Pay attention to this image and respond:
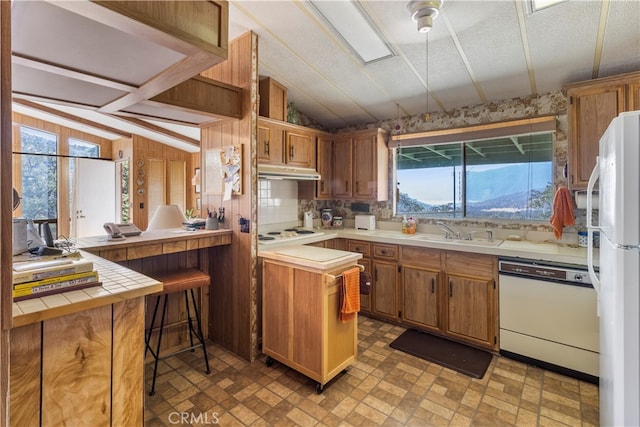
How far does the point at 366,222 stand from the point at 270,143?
159cm

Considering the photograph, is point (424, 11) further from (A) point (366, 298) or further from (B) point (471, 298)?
(A) point (366, 298)

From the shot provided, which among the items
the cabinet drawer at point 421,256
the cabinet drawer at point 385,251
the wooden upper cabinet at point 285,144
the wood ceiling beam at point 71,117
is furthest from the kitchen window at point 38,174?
the cabinet drawer at point 421,256

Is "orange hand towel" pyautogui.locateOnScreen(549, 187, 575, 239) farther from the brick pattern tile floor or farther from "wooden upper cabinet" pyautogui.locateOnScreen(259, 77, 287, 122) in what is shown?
"wooden upper cabinet" pyautogui.locateOnScreen(259, 77, 287, 122)

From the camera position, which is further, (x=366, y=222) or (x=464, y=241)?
(x=366, y=222)

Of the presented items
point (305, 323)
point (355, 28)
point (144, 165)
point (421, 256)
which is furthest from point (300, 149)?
point (144, 165)

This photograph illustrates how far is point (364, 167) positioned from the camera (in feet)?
12.1

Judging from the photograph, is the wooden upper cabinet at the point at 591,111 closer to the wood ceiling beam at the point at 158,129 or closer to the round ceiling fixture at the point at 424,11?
the round ceiling fixture at the point at 424,11

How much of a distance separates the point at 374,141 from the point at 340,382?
2602 mm

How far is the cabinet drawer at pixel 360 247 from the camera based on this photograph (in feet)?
11.0

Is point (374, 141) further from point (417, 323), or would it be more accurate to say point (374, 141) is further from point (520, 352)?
point (520, 352)

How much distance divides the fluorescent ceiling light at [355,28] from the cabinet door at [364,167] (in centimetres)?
116

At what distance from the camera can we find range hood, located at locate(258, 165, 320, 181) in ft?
9.30

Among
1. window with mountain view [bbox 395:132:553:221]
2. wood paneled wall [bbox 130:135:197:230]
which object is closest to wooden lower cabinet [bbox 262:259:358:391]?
window with mountain view [bbox 395:132:553:221]

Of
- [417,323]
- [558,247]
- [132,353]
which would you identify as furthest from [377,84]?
[132,353]
